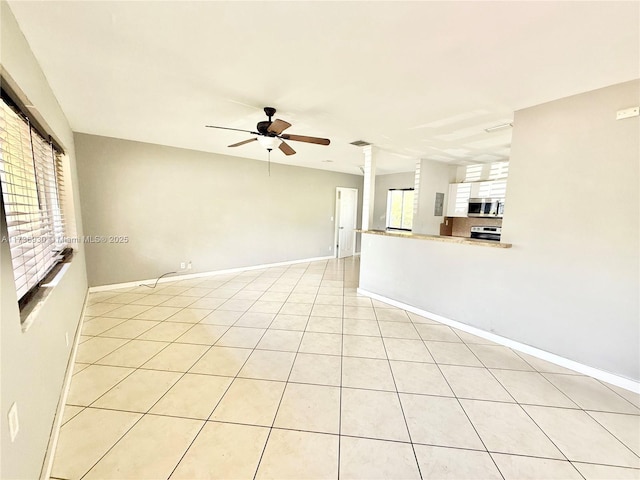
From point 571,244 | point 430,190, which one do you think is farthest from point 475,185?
point 571,244

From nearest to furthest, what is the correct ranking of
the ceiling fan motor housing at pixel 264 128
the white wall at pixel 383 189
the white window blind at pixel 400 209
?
the ceiling fan motor housing at pixel 264 128 → the white window blind at pixel 400 209 → the white wall at pixel 383 189

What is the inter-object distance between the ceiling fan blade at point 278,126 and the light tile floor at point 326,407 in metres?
2.12

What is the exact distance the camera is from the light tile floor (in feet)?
4.62

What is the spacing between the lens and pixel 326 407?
180 centimetres

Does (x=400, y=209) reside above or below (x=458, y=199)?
below

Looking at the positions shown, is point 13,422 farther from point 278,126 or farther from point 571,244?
point 571,244

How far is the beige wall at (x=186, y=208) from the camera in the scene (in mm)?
3930

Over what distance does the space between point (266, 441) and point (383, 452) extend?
0.69 m

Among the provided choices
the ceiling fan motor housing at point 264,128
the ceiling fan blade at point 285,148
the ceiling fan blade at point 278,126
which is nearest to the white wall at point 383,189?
the ceiling fan blade at point 285,148

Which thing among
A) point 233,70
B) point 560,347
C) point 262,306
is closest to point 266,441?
point 262,306

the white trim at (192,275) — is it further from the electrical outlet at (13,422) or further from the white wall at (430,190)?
the electrical outlet at (13,422)

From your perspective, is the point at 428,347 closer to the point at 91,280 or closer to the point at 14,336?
the point at 14,336

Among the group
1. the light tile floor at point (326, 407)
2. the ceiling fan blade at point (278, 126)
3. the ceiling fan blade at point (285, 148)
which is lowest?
the light tile floor at point (326, 407)

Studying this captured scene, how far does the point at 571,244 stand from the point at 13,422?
3.79 m
